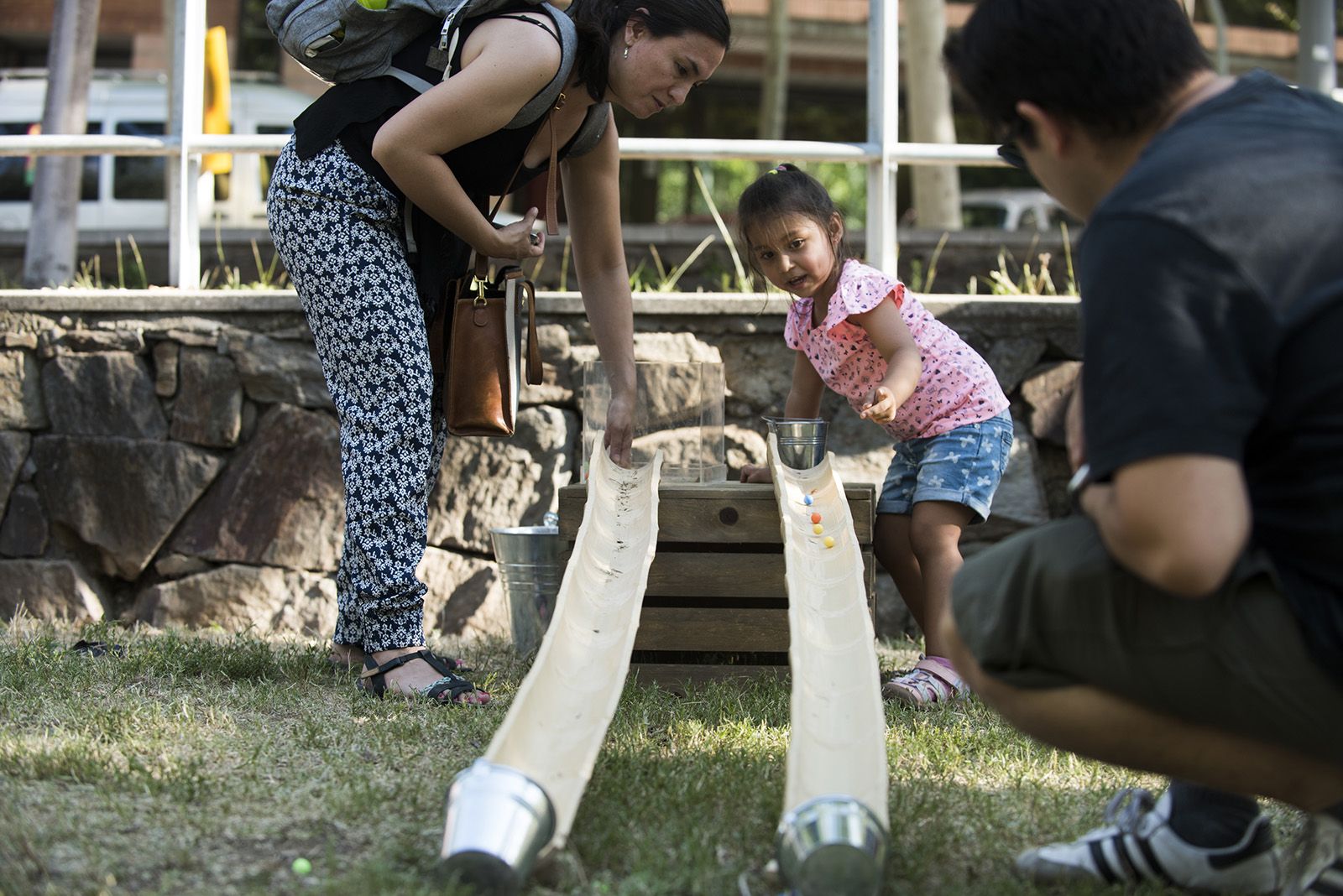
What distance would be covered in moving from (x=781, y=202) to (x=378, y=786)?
1.87m

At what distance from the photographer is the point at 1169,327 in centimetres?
151

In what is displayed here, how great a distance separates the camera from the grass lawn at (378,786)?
1.93m

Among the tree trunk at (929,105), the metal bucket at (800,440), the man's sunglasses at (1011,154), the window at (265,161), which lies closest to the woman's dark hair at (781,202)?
the metal bucket at (800,440)

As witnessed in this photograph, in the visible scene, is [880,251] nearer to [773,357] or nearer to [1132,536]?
[773,357]

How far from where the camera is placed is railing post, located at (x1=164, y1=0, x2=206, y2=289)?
177 inches

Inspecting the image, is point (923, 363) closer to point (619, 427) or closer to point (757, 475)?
point (757, 475)

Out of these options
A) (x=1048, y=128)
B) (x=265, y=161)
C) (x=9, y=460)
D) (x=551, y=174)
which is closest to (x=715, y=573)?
(x=551, y=174)

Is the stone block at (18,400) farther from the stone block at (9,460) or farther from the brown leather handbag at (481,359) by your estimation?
the brown leather handbag at (481,359)

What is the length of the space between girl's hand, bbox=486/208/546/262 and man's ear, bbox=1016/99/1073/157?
5.41 feet

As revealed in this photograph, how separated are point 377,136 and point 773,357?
1.87m

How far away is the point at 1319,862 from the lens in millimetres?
1771

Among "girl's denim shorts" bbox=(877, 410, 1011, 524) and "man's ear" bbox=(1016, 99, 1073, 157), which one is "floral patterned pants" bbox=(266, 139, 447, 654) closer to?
"girl's denim shorts" bbox=(877, 410, 1011, 524)

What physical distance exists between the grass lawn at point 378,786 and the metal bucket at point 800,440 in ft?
2.04

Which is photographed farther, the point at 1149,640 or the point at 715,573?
the point at 715,573
